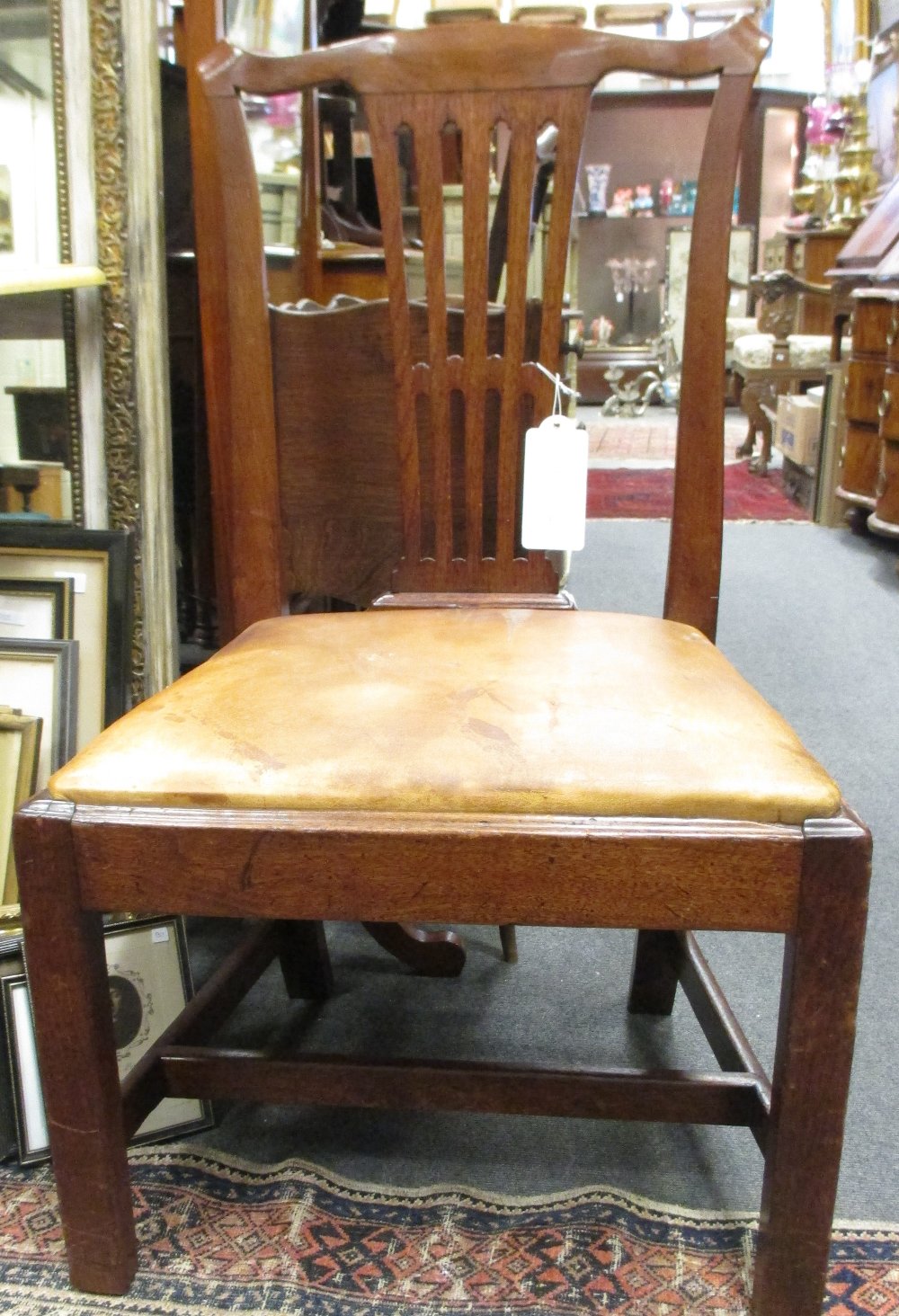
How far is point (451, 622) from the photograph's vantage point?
95cm

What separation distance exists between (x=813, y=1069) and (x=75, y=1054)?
0.47 metres

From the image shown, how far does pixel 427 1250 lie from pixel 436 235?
2.79ft

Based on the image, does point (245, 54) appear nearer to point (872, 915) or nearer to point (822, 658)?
point (872, 915)

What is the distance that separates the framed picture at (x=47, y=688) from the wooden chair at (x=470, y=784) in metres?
0.19

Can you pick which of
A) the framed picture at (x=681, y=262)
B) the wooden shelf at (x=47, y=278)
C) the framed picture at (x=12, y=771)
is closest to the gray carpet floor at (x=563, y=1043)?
the framed picture at (x=12, y=771)

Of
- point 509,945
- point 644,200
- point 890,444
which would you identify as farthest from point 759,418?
point 509,945

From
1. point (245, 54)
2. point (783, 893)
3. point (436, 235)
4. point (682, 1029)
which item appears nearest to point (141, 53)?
point (245, 54)

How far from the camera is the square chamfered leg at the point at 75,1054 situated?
688 mm

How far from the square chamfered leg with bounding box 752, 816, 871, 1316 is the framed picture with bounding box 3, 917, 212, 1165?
52cm

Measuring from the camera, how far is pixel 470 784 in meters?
0.65

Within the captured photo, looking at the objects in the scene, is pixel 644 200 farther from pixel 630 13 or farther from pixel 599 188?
pixel 630 13

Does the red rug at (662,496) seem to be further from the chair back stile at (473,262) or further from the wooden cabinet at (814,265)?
the chair back stile at (473,262)

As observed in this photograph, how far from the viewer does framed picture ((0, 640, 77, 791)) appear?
1.08 m

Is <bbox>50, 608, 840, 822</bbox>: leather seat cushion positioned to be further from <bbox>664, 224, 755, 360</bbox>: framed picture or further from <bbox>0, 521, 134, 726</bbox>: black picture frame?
<bbox>664, 224, 755, 360</bbox>: framed picture
